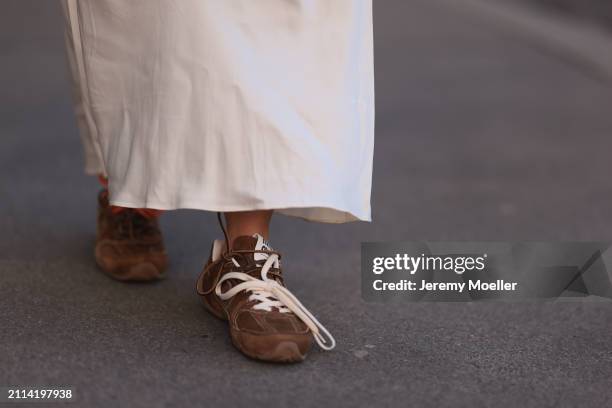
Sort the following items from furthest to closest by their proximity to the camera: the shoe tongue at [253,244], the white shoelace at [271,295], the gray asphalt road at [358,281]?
the shoe tongue at [253,244], the white shoelace at [271,295], the gray asphalt road at [358,281]

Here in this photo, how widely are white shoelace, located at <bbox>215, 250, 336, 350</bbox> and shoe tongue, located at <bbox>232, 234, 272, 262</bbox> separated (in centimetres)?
2

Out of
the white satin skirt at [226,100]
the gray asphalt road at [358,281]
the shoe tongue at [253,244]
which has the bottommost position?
the gray asphalt road at [358,281]

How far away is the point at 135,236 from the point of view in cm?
270

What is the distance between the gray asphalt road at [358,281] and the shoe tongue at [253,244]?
20cm

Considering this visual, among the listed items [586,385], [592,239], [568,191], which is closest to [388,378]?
[586,385]

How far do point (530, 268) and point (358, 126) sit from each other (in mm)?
776

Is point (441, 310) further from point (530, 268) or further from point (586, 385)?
point (586, 385)

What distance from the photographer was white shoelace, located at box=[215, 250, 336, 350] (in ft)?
7.02

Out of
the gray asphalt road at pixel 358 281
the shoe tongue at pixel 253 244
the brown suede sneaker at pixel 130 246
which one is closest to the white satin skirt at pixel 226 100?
the shoe tongue at pixel 253 244

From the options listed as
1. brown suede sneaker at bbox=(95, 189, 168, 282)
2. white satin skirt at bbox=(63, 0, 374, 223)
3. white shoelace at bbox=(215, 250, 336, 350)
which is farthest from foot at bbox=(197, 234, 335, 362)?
brown suede sneaker at bbox=(95, 189, 168, 282)

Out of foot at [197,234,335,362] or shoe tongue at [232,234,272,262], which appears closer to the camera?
foot at [197,234,335,362]

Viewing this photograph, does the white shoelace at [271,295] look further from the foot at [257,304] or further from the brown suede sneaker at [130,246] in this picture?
the brown suede sneaker at [130,246]

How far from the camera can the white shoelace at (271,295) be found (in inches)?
84.3

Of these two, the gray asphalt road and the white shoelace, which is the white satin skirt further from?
the gray asphalt road
